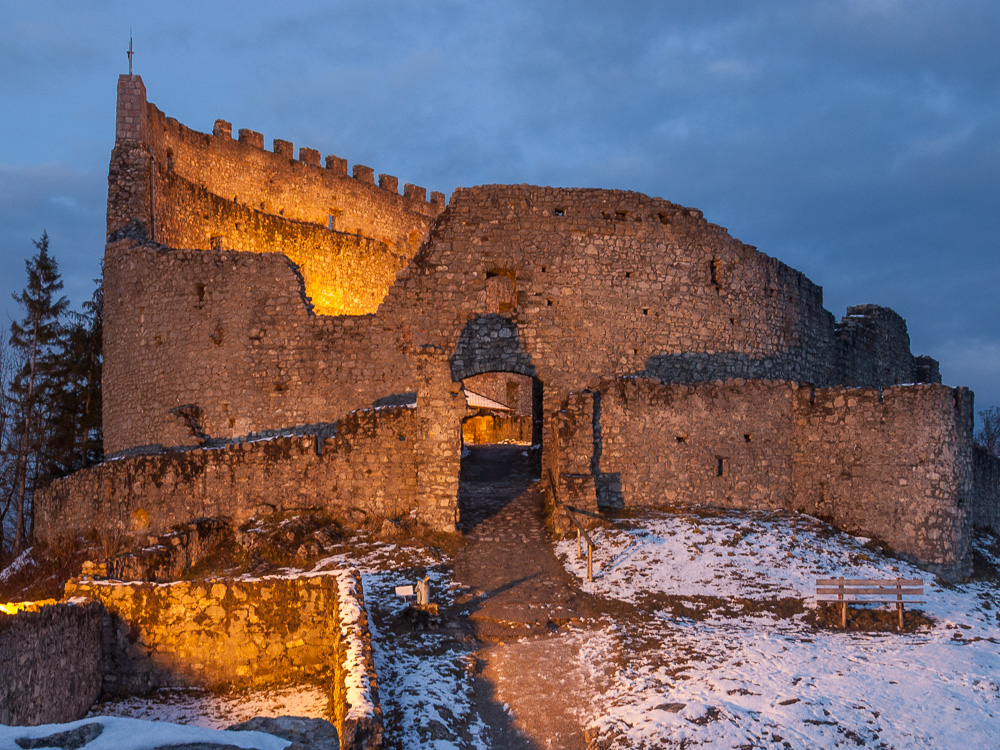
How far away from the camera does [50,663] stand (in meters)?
9.17

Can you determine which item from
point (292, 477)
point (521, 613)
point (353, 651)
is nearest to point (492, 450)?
point (292, 477)

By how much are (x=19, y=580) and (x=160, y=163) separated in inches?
507

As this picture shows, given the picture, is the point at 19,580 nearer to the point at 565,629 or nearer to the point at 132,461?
the point at 132,461

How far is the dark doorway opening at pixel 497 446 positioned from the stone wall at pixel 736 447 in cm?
198

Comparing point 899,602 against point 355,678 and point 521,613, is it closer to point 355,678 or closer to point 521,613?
point 521,613

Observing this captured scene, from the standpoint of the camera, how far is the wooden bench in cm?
1239

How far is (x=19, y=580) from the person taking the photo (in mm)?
17891

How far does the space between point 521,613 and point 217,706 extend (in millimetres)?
4373

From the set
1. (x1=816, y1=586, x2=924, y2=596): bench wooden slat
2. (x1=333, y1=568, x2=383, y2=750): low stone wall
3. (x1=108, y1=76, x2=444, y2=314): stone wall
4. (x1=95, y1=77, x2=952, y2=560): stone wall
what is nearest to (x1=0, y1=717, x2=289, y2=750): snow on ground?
(x1=333, y1=568, x2=383, y2=750): low stone wall

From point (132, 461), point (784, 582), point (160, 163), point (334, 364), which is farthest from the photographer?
point (160, 163)

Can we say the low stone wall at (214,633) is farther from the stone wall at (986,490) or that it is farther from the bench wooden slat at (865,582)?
the stone wall at (986,490)

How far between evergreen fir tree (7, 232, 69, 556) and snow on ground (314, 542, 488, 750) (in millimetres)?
16025

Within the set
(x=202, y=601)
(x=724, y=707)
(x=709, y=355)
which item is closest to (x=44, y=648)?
(x=202, y=601)

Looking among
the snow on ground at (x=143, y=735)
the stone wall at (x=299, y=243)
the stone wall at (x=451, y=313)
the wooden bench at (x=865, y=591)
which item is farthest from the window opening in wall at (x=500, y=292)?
the snow on ground at (x=143, y=735)
